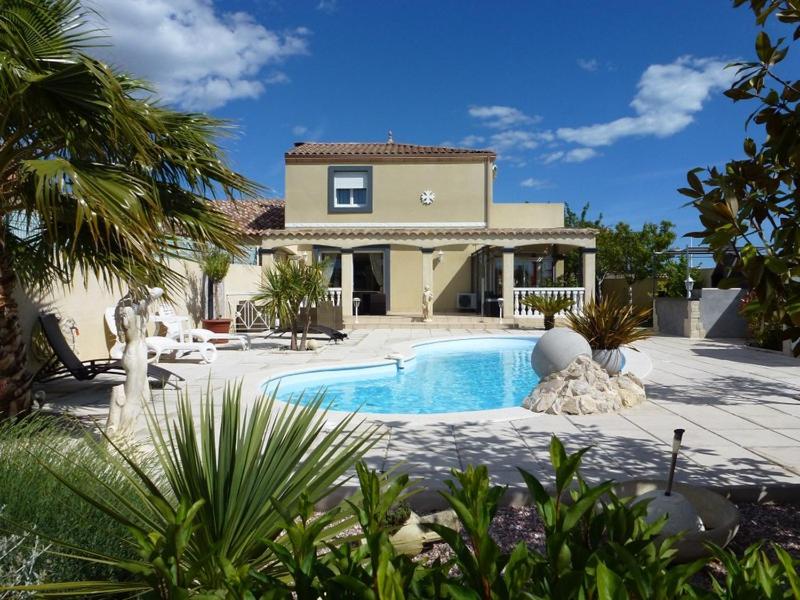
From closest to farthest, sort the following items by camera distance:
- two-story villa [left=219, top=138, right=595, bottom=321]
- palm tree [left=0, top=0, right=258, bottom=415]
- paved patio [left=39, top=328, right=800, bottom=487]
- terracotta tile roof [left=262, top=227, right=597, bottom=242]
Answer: palm tree [left=0, top=0, right=258, bottom=415] < paved patio [left=39, top=328, right=800, bottom=487] < terracotta tile roof [left=262, top=227, right=597, bottom=242] < two-story villa [left=219, top=138, right=595, bottom=321]

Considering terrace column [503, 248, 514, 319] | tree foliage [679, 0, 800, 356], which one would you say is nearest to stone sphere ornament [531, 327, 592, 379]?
tree foliage [679, 0, 800, 356]

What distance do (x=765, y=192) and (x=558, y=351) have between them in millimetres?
6609

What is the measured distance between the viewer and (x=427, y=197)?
24.1 metres

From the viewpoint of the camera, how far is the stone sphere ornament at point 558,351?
8808 mm

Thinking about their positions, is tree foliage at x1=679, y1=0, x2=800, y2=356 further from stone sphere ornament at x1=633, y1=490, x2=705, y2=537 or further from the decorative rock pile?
the decorative rock pile

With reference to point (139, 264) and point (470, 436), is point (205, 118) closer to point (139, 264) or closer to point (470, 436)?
point (139, 264)

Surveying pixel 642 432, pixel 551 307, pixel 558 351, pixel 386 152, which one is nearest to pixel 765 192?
pixel 642 432

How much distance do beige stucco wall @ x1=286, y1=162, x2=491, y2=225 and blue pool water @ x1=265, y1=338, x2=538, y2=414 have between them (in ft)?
31.8

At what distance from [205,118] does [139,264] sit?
1.90 metres

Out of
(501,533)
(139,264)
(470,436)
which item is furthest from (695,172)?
(139,264)

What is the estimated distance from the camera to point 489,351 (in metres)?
16.6

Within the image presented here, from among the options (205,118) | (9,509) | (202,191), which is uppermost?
(205,118)

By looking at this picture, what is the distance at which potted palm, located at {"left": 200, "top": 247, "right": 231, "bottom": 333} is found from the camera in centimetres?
1739

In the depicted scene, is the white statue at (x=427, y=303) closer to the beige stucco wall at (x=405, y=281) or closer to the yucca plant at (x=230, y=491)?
the beige stucco wall at (x=405, y=281)
